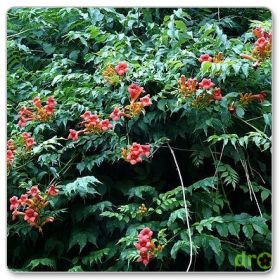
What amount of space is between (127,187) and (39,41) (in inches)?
39.2

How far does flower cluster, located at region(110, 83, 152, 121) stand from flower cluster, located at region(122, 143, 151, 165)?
0.16 meters

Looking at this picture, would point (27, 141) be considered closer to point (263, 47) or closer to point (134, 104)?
point (134, 104)

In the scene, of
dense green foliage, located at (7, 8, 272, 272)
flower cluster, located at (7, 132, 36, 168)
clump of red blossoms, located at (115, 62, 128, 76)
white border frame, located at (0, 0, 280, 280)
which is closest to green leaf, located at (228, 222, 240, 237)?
dense green foliage, located at (7, 8, 272, 272)

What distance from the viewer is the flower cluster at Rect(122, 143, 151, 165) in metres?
2.32

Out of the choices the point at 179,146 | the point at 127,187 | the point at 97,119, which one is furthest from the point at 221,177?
the point at 97,119

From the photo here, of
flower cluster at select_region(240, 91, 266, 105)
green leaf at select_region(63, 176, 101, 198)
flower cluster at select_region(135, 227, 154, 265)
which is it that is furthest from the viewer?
flower cluster at select_region(240, 91, 266, 105)

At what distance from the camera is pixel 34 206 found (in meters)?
2.31

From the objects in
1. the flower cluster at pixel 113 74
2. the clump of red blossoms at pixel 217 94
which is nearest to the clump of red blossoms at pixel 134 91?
the flower cluster at pixel 113 74

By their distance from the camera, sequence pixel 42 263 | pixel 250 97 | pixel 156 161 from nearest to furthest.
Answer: pixel 42 263
pixel 250 97
pixel 156 161

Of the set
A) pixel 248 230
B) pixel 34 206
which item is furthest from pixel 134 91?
pixel 248 230

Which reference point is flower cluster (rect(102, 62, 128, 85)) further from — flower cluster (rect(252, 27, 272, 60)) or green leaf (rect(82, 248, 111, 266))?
green leaf (rect(82, 248, 111, 266))

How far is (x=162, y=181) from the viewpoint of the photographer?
2.49m

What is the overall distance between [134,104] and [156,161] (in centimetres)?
31

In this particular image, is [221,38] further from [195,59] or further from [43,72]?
[43,72]
